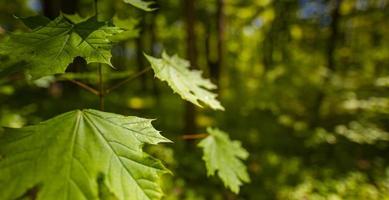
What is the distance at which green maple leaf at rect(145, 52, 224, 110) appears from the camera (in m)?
1.69

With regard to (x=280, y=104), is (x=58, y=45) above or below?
above

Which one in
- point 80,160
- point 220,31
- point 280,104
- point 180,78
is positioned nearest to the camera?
point 80,160

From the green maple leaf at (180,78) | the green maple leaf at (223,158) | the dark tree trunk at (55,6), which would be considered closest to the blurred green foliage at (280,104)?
the dark tree trunk at (55,6)

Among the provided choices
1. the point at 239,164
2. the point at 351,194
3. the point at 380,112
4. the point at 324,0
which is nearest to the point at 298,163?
the point at 351,194

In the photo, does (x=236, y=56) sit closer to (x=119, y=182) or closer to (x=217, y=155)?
(x=217, y=155)

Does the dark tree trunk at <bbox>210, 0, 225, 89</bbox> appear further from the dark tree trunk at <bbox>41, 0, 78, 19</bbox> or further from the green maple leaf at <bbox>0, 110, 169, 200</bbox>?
the dark tree trunk at <bbox>41, 0, 78, 19</bbox>

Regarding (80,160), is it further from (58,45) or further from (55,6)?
(55,6)

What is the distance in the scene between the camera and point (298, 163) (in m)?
5.88

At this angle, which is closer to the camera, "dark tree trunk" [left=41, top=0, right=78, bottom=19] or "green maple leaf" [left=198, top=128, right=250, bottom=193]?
"green maple leaf" [left=198, top=128, right=250, bottom=193]

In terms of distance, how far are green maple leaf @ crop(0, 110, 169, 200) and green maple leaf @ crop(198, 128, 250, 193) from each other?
899 millimetres

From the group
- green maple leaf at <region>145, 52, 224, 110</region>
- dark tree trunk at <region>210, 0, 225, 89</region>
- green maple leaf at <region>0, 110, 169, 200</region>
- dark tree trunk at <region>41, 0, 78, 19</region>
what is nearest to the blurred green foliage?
dark tree trunk at <region>41, 0, 78, 19</region>

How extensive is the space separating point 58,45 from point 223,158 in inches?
56.1

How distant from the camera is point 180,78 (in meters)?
1.91

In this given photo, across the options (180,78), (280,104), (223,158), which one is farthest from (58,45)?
(280,104)
